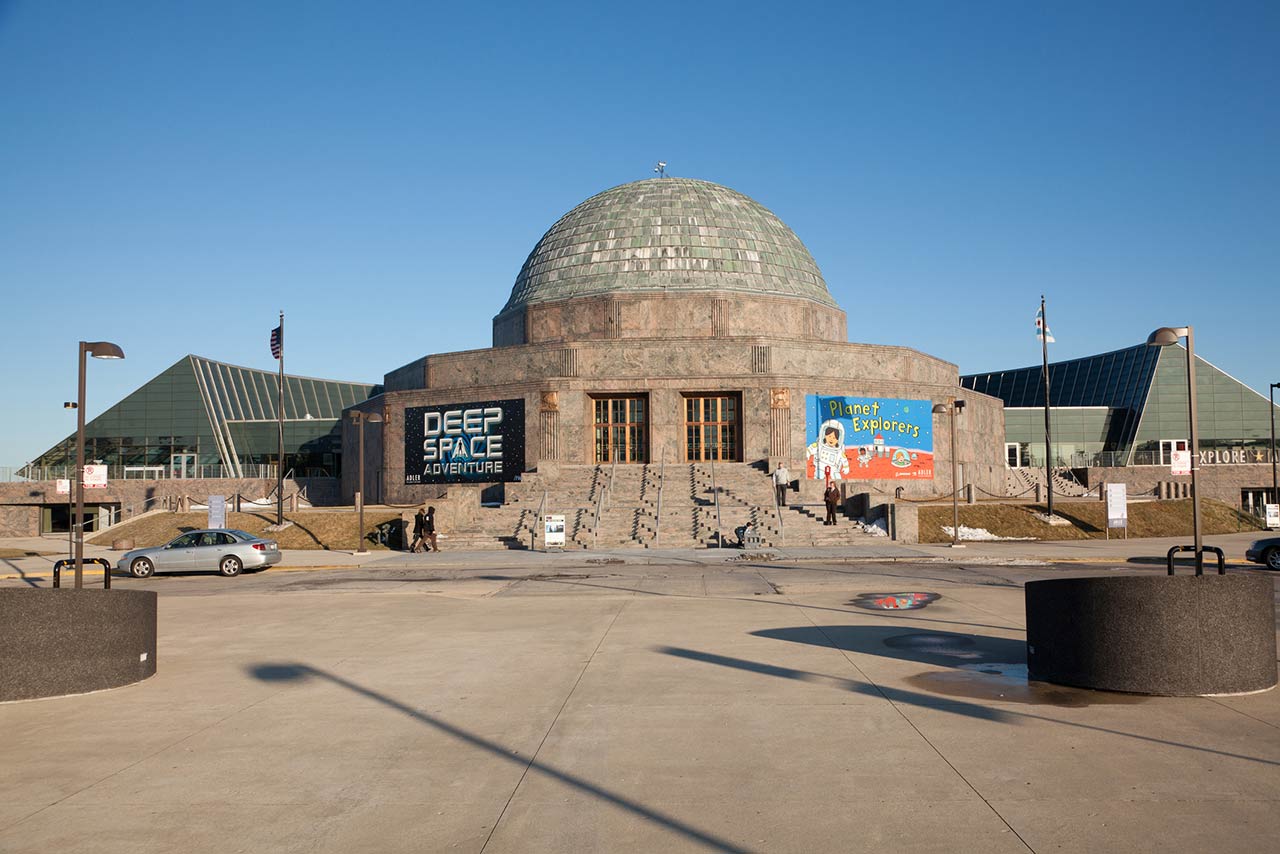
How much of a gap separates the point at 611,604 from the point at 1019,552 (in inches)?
475

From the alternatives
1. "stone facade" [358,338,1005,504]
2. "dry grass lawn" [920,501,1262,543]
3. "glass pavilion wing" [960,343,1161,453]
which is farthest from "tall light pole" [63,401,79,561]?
"glass pavilion wing" [960,343,1161,453]

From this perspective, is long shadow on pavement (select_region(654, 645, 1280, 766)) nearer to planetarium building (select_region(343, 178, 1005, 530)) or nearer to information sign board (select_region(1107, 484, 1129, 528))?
planetarium building (select_region(343, 178, 1005, 530))

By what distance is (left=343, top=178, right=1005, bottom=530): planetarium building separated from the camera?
1210 inches

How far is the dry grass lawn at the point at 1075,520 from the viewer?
26.2 metres

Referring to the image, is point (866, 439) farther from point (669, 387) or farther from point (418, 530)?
point (418, 530)

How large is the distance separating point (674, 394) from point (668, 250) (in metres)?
8.35

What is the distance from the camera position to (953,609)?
1208cm

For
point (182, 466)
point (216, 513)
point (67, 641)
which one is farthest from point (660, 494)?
point (182, 466)

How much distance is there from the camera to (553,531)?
2316 centimetres

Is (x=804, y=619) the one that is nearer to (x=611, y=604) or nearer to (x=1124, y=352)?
(x=611, y=604)

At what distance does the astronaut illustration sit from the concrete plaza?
1988 centimetres

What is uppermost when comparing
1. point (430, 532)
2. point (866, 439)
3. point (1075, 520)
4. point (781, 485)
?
point (866, 439)

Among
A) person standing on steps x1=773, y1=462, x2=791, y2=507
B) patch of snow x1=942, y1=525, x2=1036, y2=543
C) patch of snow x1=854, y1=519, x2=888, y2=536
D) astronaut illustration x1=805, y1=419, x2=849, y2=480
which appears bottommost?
patch of snow x1=942, y1=525, x2=1036, y2=543

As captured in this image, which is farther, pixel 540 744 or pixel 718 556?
pixel 718 556
